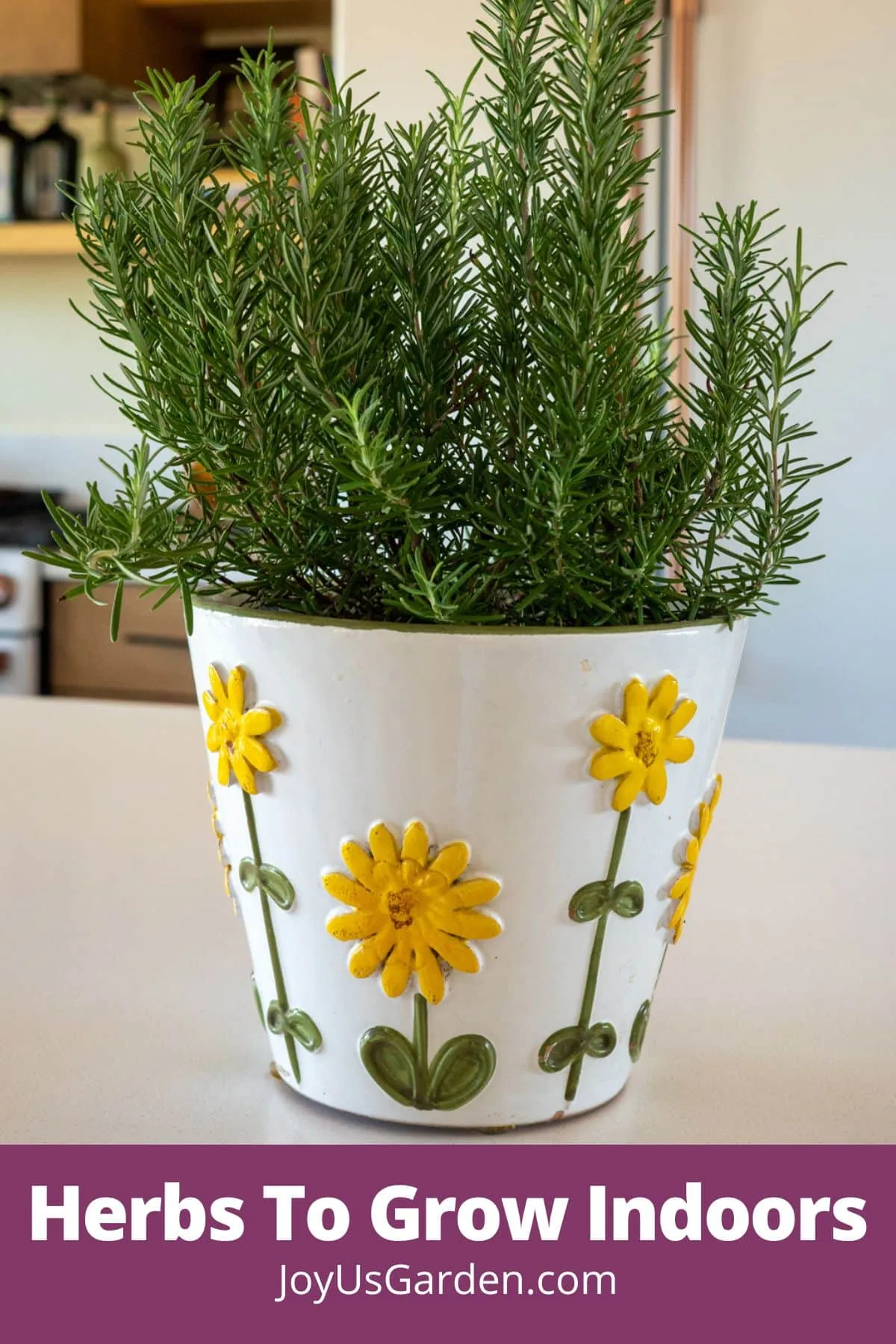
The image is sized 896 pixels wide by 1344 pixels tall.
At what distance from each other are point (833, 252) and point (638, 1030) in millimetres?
2015

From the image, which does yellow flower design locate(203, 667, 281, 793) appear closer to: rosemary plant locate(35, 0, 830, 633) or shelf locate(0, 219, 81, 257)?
rosemary plant locate(35, 0, 830, 633)

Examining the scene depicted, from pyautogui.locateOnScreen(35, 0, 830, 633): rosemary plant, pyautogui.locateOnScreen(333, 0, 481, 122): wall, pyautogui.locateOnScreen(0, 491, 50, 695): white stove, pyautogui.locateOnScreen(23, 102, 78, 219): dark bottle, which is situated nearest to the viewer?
pyautogui.locateOnScreen(35, 0, 830, 633): rosemary plant

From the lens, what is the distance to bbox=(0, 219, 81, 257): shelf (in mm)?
2859

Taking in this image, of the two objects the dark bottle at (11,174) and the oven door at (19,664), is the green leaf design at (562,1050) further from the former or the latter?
the dark bottle at (11,174)

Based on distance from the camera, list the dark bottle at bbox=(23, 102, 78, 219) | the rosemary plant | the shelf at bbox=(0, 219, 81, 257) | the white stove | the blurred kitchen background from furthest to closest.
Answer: the dark bottle at bbox=(23, 102, 78, 219), the shelf at bbox=(0, 219, 81, 257), the white stove, the blurred kitchen background, the rosemary plant

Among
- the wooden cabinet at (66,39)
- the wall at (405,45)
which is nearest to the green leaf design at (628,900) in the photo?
the wall at (405,45)

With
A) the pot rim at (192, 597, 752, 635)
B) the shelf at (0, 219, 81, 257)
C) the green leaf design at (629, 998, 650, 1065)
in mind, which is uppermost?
the shelf at (0, 219, 81, 257)

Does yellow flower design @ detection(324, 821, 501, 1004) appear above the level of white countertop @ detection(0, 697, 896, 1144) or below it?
above

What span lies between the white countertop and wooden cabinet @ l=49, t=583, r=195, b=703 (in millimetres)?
1873

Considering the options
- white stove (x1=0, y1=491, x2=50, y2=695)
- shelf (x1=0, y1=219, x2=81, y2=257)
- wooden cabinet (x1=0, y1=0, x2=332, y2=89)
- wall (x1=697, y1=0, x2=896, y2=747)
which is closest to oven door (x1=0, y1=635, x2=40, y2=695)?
white stove (x1=0, y1=491, x2=50, y2=695)

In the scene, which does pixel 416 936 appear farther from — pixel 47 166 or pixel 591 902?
pixel 47 166

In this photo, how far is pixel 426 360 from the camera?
31cm

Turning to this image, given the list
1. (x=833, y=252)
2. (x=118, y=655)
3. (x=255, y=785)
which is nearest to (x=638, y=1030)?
(x=255, y=785)

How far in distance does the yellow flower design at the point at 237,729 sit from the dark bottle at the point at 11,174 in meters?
2.97
